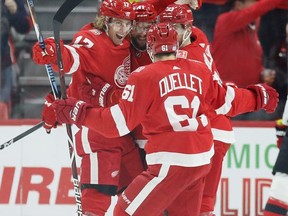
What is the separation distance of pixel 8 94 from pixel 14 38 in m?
0.32

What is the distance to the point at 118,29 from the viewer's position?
510 cm

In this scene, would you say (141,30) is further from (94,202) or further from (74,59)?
(94,202)

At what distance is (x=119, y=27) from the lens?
201 inches

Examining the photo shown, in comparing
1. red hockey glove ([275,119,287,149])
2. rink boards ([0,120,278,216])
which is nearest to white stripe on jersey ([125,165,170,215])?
red hockey glove ([275,119,287,149])

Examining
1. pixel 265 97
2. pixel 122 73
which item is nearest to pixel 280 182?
pixel 265 97

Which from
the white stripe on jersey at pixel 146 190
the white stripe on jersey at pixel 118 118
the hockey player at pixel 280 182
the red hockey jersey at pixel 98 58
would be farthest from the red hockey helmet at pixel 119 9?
the hockey player at pixel 280 182

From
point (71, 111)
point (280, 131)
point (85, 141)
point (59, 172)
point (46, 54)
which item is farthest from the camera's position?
point (59, 172)

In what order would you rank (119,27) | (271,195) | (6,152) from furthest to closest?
1. (6,152)
2. (271,195)
3. (119,27)

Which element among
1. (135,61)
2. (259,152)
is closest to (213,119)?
(135,61)

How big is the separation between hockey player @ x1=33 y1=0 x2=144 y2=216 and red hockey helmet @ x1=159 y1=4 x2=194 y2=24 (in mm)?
153

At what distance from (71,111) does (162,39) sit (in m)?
0.50

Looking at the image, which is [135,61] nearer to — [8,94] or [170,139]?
[170,139]

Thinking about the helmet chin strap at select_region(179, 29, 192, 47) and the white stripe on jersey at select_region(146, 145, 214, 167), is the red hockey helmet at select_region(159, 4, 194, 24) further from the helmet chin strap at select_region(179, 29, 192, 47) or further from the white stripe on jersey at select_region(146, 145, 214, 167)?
the white stripe on jersey at select_region(146, 145, 214, 167)

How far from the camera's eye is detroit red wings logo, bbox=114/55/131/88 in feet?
17.0
